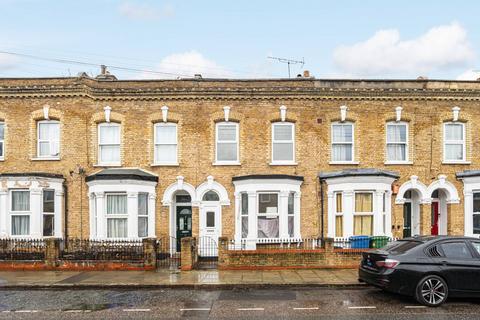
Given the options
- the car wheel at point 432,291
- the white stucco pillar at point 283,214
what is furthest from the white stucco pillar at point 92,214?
the car wheel at point 432,291

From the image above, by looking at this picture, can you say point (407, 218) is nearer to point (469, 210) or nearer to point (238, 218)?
point (469, 210)

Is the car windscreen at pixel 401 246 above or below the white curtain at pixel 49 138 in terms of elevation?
below

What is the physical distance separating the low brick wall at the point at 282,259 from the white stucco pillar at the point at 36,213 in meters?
7.87

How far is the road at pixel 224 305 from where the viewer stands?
10922 mm

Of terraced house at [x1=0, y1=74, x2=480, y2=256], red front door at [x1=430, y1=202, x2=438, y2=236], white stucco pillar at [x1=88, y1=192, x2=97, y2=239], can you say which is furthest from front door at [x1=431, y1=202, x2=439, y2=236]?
white stucco pillar at [x1=88, y1=192, x2=97, y2=239]

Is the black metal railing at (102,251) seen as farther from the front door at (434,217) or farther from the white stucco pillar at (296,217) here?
the front door at (434,217)

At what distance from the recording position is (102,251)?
18.0 m

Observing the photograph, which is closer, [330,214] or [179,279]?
[179,279]

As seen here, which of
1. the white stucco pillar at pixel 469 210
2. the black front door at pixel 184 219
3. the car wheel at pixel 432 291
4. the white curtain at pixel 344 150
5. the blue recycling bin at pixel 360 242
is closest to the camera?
the car wheel at pixel 432 291

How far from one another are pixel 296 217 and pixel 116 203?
23.7 ft

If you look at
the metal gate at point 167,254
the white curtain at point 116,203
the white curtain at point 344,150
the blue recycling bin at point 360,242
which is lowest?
the metal gate at point 167,254

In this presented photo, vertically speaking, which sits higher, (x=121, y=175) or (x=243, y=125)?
(x=243, y=125)

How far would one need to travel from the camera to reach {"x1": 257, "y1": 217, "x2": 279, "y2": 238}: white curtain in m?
21.1

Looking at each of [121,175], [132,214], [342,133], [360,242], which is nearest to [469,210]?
[360,242]
